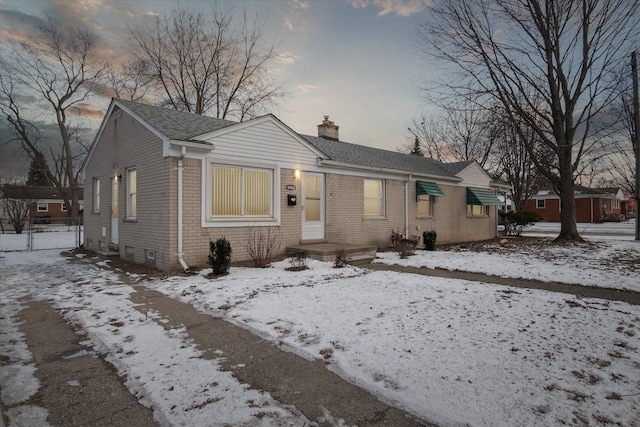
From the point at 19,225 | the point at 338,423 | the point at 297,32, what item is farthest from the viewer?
the point at 19,225

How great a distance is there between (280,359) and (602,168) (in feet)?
94.6

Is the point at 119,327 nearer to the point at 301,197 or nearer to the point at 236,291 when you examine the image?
the point at 236,291

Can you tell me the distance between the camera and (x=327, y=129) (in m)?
16.8

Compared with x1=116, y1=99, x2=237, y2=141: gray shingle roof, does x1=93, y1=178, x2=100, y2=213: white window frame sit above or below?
below

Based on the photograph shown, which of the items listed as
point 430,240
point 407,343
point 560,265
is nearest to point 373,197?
point 430,240

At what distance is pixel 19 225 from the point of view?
2297 cm

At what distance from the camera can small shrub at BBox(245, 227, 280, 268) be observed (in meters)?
9.04

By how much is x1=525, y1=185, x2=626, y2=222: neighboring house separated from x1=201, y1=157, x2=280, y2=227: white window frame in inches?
1614

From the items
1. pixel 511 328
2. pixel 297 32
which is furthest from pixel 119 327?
pixel 297 32

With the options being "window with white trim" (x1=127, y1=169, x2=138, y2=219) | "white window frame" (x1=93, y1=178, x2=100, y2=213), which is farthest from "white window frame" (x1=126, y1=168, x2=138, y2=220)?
"white window frame" (x1=93, y1=178, x2=100, y2=213)

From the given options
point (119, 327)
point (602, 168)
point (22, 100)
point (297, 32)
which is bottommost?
point (119, 327)

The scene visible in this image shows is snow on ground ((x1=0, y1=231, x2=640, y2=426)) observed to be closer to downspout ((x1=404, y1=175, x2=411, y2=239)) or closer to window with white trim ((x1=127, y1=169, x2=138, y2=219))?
window with white trim ((x1=127, y1=169, x2=138, y2=219))

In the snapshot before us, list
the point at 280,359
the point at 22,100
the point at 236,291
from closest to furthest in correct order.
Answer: the point at 280,359
the point at 236,291
the point at 22,100

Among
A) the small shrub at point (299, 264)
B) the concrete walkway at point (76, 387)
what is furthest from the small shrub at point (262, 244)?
the concrete walkway at point (76, 387)
